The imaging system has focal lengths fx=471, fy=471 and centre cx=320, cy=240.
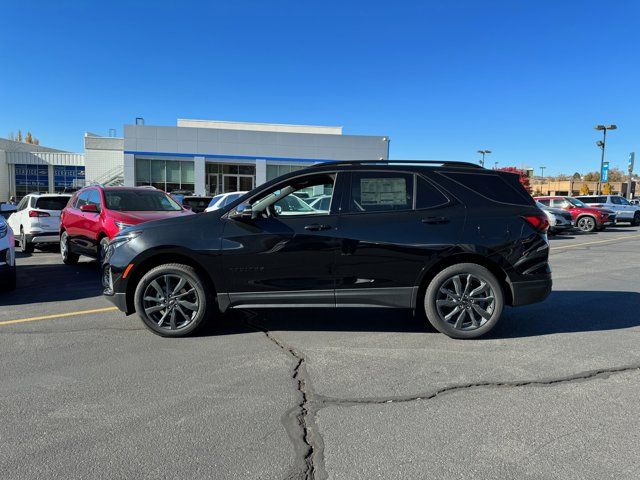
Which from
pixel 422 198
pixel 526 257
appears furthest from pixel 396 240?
pixel 526 257

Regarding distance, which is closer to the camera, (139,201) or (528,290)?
(528,290)

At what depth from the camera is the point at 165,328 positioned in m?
5.05

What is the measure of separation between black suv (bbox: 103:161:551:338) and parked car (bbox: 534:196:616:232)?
18.6 metres

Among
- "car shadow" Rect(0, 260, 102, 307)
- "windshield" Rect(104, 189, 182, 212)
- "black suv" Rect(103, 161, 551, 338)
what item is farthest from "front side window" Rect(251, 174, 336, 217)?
"windshield" Rect(104, 189, 182, 212)

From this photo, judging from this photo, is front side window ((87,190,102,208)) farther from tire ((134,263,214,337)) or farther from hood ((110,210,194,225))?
tire ((134,263,214,337))

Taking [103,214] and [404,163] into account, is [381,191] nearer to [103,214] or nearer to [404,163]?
[404,163]

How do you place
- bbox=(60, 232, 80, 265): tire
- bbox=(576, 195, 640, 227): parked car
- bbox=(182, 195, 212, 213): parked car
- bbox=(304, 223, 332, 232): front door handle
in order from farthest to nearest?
1. bbox=(576, 195, 640, 227): parked car
2. bbox=(182, 195, 212, 213): parked car
3. bbox=(60, 232, 80, 265): tire
4. bbox=(304, 223, 332, 232): front door handle

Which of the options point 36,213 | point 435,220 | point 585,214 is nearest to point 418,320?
point 435,220

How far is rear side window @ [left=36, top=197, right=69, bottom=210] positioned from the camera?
11906 millimetres

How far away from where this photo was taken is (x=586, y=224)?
73.2 feet

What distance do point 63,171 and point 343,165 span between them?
5222 cm

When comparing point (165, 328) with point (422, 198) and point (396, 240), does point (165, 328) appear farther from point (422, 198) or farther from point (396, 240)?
point (422, 198)

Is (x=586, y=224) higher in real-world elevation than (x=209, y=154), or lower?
lower

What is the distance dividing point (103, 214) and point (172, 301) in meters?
4.51
